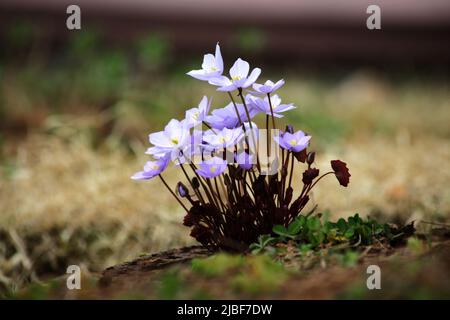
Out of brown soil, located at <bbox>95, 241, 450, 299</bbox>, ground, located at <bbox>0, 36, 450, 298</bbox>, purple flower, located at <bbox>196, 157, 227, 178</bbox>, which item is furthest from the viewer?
ground, located at <bbox>0, 36, 450, 298</bbox>

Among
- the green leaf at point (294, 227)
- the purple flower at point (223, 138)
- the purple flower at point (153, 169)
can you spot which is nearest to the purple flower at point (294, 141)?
the purple flower at point (223, 138)

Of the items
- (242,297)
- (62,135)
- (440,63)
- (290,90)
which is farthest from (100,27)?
(242,297)

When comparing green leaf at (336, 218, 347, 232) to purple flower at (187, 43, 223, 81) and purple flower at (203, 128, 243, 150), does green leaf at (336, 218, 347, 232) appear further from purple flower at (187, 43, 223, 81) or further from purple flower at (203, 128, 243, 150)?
purple flower at (187, 43, 223, 81)

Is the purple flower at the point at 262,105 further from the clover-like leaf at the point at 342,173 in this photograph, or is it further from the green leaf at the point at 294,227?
the green leaf at the point at 294,227

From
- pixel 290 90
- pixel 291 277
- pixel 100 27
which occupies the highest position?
pixel 100 27

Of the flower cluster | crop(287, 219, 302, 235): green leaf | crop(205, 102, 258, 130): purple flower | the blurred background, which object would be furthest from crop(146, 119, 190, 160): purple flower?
the blurred background
